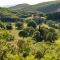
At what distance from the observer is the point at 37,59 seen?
2341 inches

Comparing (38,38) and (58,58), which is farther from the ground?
(58,58)

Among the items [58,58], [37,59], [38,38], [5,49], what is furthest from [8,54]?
[38,38]

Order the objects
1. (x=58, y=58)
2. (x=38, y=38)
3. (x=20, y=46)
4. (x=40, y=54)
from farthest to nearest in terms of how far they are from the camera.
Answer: (x=38, y=38)
(x=20, y=46)
(x=40, y=54)
(x=58, y=58)

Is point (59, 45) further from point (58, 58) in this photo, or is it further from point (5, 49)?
point (5, 49)

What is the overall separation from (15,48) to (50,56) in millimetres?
13108

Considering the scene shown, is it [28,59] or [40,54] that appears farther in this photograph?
[40,54]

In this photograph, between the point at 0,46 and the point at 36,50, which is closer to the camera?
the point at 0,46

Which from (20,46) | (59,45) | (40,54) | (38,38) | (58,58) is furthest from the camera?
(38,38)

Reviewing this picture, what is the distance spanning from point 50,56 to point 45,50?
1114cm

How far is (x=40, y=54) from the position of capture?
2493 inches

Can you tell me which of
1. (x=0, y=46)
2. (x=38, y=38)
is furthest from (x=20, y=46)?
(x=38, y=38)

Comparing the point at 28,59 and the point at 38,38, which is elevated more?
the point at 28,59

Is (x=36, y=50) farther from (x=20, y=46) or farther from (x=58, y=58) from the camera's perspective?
(x=58, y=58)

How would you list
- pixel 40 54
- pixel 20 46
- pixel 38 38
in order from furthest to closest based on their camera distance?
pixel 38 38
pixel 20 46
pixel 40 54
